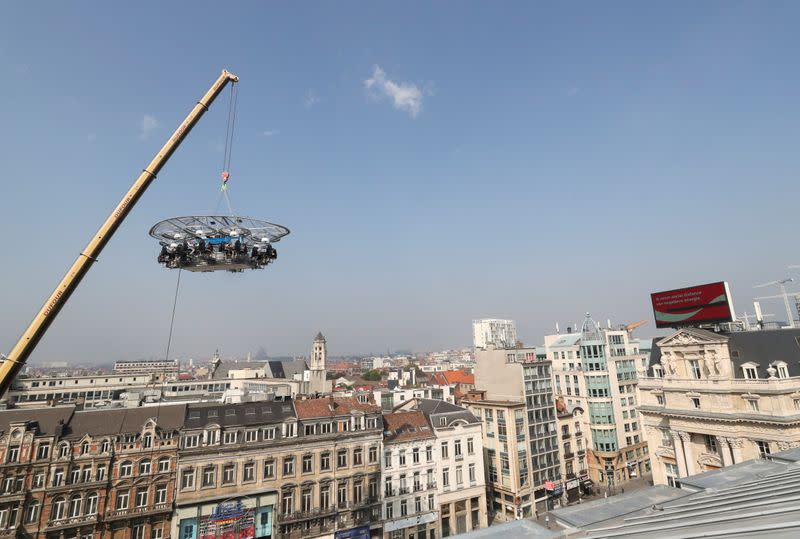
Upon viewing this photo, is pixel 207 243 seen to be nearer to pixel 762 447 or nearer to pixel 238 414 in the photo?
pixel 238 414

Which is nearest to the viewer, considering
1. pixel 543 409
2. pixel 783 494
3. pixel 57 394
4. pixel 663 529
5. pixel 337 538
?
pixel 663 529

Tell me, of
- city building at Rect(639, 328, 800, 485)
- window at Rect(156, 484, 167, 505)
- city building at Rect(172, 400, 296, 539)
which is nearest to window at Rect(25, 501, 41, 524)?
window at Rect(156, 484, 167, 505)

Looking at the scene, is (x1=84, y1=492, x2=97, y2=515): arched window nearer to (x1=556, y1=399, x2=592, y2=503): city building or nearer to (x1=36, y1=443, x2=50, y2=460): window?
(x1=36, y1=443, x2=50, y2=460): window

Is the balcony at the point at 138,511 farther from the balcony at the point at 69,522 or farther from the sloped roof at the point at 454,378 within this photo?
the sloped roof at the point at 454,378

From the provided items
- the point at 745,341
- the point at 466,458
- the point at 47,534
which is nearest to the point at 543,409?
the point at 466,458

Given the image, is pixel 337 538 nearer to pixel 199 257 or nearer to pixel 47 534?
pixel 47 534

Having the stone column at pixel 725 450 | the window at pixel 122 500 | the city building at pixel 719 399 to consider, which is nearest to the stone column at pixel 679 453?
the city building at pixel 719 399
